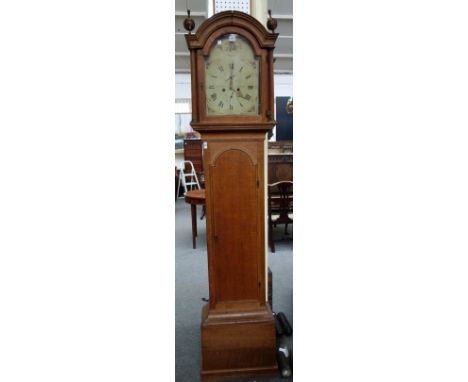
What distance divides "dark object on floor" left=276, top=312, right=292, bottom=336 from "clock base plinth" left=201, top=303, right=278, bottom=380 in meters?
0.34

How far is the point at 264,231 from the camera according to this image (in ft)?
5.87

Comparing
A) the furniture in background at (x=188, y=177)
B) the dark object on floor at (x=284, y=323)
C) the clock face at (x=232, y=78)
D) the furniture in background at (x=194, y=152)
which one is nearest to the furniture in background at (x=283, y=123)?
the furniture in background at (x=194, y=152)

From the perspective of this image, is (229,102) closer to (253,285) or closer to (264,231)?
(264,231)

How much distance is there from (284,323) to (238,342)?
0.51m

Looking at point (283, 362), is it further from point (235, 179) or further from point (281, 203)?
point (281, 203)

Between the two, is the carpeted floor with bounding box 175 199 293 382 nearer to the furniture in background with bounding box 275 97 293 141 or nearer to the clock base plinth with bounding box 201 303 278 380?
the clock base plinth with bounding box 201 303 278 380

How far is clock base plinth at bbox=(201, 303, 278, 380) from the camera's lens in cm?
178

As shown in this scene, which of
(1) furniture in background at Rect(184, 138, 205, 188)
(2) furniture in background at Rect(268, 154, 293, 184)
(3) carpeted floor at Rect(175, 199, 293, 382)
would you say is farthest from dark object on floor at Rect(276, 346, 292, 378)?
(1) furniture in background at Rect(184, 138, 205, 188)

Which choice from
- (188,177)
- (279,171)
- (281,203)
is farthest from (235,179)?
(188,177)

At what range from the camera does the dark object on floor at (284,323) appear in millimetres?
2146

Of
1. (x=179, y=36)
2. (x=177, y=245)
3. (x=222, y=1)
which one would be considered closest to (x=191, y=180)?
(x=179, y=36)

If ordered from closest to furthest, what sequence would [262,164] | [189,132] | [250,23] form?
1. [250,23]
2. [262,164]
3. [189,132]

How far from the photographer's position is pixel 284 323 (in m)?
2.21

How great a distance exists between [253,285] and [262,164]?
60cm
